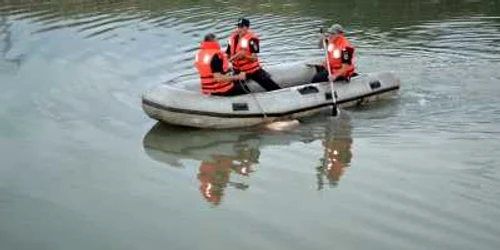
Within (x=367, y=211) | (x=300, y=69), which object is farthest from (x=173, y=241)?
(x=300, y=69)

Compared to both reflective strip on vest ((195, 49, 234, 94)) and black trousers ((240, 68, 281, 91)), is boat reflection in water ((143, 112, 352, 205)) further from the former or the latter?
black trousers ((240, 68, 281, 91))

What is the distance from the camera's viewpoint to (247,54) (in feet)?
36.5

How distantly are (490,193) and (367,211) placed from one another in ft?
4.59

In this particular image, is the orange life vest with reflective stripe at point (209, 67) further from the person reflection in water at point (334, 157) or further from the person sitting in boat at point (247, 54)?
the person reflection in water at point (334, 157)

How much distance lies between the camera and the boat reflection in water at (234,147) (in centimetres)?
918

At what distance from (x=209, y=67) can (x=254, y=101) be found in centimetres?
87

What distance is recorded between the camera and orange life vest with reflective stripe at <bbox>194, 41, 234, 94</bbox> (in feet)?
34.0

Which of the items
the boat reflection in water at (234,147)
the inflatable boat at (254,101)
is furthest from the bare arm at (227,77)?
the boat reflection in water at (234,147)

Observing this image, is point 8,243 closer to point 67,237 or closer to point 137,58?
point 67,237

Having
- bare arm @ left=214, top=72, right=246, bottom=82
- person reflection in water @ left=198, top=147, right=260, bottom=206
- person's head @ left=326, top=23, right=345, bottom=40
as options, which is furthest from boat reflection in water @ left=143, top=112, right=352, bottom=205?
person's head @ left=326, top=23, right=345, bottom=40

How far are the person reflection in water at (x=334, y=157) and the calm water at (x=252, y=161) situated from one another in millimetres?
29

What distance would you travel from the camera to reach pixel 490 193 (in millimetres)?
8070

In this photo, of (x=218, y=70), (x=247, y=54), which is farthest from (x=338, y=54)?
(x=218, y=70)

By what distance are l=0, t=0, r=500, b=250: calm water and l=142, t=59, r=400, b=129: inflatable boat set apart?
0.74ft
